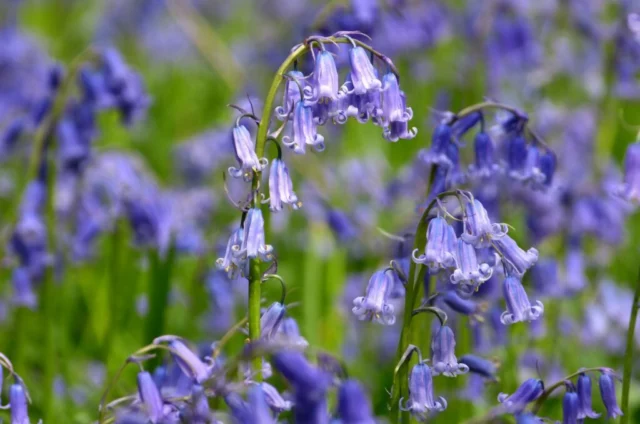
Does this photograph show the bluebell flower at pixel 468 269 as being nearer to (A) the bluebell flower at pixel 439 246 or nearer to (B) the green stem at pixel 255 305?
(A) the bluebell flower at pixel 439 246

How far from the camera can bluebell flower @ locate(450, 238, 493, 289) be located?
275cm

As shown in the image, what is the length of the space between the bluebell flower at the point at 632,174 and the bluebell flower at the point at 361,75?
3.26 ft

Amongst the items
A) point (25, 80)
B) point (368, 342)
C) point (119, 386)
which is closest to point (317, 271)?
point (368, 342)

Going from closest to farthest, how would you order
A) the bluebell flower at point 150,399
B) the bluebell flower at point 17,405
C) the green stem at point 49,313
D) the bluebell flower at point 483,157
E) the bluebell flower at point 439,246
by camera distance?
the bluebell flower at point 150,399
the bluebell flower at point 439,246
the bluebell flower at point 17,405
the bluebell flower at point 483,157
the green stem at point 49,313

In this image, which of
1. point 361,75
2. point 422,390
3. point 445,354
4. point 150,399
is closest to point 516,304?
point 445,354

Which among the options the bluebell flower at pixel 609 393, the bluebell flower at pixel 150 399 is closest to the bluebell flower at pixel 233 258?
the bluebell flower at pixel 150 399

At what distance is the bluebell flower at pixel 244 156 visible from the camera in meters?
2.80

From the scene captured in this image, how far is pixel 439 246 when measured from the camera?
273 centimetres

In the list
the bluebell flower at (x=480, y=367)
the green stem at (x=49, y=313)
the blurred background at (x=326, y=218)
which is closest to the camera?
the bluebell flower at (x=480, y=367)

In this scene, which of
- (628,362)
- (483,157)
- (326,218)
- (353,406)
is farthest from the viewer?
(326,218)

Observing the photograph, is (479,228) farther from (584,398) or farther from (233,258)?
(233,258)

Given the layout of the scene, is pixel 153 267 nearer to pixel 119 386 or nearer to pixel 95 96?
pixel 119 386

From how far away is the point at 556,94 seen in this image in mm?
8086

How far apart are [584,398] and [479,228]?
2.02 ft
